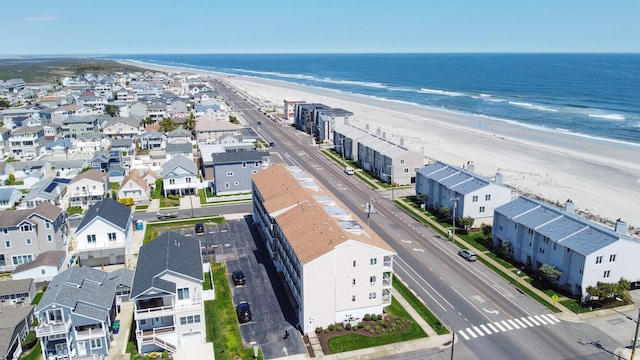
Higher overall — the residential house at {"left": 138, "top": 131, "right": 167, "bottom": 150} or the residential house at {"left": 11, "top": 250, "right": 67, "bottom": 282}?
the residential house at {"left": 138, "top": 131, "right": 167, "bottom": 150}

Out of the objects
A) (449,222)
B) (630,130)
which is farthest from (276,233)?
(630,130)

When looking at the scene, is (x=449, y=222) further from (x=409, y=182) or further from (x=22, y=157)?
(x=22, y=157)

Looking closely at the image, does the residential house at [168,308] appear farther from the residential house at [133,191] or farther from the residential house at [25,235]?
the residential house at [133,191]

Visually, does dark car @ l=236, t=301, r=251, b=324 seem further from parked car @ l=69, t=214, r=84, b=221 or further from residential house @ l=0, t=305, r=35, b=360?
parked car @ l=69, t=214, r=84, b=221

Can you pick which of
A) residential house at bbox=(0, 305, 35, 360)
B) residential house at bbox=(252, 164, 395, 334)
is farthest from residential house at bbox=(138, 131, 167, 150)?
residential house at bbox=(0, 305, 35, 360)

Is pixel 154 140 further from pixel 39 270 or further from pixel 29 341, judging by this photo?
pixel 29 341

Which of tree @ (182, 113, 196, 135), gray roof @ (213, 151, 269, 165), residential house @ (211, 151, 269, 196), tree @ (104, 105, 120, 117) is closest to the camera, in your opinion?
residential house @ (211, 151, 269, 196)
